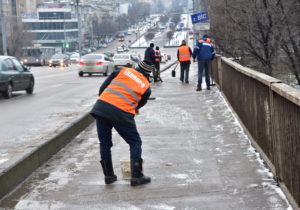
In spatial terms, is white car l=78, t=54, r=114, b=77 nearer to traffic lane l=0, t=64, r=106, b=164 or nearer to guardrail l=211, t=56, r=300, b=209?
traffic lane l=0, t=64, r=106, b=164

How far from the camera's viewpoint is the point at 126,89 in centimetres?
696

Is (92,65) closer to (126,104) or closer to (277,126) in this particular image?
(126,104)

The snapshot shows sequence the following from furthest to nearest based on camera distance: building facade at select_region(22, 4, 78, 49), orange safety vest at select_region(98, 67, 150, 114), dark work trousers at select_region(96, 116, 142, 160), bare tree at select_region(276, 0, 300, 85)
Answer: building facade at select_region(22, 4, 78, 49) < bare tree at select_region(276, 0, 300, 85) < dark work trousers at select_region(96, 116, 142, 160) < orange safety vest at select_region(98, 67, 150, 114)

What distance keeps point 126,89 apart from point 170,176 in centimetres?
135

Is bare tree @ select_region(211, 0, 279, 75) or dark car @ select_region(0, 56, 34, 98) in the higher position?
bare tree @ select_region(211, 0, 279, 75)

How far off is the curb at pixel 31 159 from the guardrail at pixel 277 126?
305cm

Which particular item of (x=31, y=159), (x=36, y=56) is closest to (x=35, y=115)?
(x=31, y=159)

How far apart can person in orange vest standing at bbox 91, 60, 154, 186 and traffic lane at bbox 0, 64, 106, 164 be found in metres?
2.35

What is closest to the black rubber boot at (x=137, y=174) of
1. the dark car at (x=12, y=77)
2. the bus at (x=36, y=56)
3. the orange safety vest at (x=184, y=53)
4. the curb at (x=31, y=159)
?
the curb at (x=31, y=159)

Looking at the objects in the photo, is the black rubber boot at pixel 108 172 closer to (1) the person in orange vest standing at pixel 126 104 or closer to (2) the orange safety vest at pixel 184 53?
(1) the person in orange vest standing at pixel 126 104

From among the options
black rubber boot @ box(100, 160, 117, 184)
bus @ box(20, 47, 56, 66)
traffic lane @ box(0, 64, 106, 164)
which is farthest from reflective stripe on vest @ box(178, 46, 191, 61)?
bus @ box(20, 47, 56, 66)

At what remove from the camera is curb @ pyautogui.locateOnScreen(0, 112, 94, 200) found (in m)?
7.10

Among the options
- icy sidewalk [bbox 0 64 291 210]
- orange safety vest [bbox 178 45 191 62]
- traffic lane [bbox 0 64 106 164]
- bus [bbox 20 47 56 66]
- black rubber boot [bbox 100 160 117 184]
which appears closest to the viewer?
icy sidewalk [bbox 0 64 291 210]

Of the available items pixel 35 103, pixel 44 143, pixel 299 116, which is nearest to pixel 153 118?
pixel 44 143
